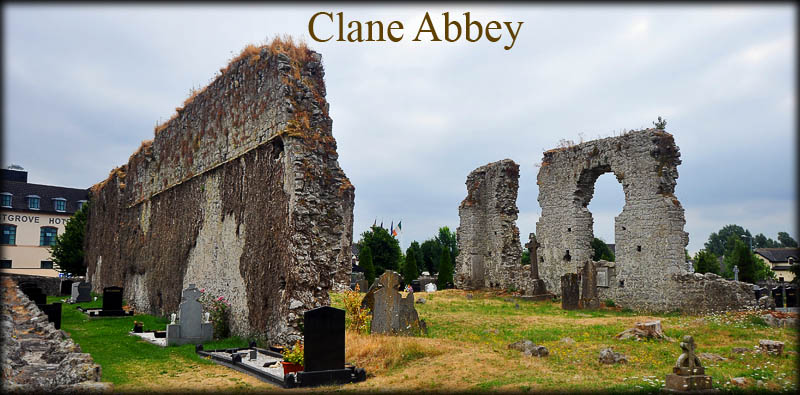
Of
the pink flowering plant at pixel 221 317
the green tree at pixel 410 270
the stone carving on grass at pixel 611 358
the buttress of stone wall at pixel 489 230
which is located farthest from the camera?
the green tree at pixel 410 270

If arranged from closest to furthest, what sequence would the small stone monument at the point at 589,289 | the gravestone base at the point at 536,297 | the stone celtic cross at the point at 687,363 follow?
1. the stone celtic cross at the point at 687,363
2. the small stone monument at the point at 589,289
3. the gravestone base at the point at 536,297

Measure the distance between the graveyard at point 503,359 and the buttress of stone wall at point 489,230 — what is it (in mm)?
10998

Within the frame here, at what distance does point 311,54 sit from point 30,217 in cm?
5068

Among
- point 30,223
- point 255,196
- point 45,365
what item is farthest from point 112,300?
point 30,223

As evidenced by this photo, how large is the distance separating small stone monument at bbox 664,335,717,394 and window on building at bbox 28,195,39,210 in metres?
59.3

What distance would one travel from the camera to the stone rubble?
727 cm

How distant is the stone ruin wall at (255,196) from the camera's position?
12219 millimetres

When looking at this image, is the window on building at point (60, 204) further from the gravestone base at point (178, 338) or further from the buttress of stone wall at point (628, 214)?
the buttress of stone wall at point (628, 214)

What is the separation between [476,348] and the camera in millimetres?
11164

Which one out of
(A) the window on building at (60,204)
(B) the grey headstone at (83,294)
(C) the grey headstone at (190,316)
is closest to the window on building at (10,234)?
(A) the window on building at (60,204)

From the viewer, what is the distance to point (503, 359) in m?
10.1

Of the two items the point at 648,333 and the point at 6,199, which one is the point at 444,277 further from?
the point at 6,199

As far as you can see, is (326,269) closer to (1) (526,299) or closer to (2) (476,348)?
(2) (476,348)

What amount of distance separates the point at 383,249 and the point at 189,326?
3069 cm
